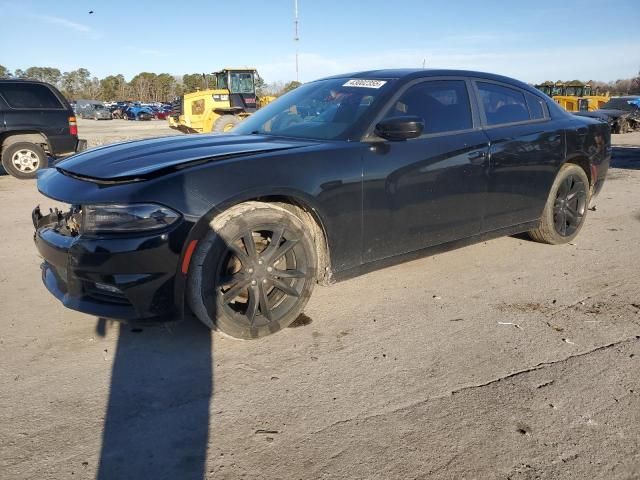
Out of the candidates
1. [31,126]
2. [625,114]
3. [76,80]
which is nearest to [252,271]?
[31,126]

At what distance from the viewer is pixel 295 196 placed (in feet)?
9.71

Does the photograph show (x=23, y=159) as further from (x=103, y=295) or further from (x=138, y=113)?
(x=138, y=113)

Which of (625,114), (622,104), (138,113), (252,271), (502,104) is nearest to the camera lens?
(252,271)

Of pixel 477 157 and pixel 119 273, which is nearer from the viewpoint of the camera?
pixel 119 273

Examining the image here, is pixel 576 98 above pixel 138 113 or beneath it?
beneath

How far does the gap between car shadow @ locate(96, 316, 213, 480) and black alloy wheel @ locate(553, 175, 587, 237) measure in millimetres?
3483

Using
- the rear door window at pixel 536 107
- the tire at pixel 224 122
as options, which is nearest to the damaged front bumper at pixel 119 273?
the rear door window at pixel 536 107

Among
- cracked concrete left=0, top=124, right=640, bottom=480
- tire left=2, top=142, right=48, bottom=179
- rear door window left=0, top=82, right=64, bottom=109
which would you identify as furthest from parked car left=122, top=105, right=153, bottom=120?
cracked concrete left=0, top=124, right=640, bottom=480

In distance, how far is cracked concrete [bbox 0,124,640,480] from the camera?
6.53 feet

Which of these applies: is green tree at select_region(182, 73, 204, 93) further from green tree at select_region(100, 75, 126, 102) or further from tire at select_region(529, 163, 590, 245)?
tire at select_region(529, 163, 590, 245)

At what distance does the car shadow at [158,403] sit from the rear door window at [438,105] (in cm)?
206

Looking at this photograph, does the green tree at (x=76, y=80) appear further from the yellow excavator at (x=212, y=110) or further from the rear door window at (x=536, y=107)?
the rear door window at (x=536, y=107)

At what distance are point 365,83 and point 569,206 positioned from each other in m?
2.49

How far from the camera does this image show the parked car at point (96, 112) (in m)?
46.8
